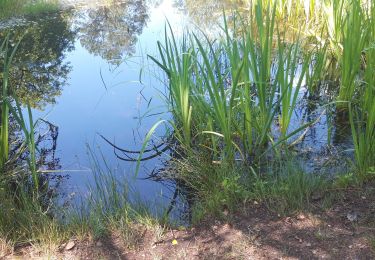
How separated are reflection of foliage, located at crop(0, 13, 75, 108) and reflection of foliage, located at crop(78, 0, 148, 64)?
13.1 inches

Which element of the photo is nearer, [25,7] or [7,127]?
[7,127]

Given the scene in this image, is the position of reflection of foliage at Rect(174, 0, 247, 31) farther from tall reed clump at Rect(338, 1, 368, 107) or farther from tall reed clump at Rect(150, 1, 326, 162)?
tall reed clump at Rect(150, 1, 326, 162)

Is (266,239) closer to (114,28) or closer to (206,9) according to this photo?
(114,28)

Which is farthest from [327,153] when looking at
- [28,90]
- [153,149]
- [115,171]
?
[28,90]

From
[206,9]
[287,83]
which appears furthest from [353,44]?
[206,9]

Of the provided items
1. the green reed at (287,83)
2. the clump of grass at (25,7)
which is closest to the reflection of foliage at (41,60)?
the clump of grass at (25,7)

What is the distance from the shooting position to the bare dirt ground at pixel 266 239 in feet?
5.92

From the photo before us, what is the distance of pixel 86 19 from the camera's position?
24.1 ft

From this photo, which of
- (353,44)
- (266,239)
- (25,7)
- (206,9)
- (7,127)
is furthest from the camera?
(25,7)

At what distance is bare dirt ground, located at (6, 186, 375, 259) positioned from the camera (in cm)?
180

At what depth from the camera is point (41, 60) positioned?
5.33 meters

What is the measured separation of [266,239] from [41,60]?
4324 mm

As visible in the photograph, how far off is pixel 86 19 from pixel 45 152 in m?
4.78

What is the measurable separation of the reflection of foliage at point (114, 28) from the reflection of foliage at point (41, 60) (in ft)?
1.09
